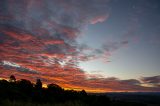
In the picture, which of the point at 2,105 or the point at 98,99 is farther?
the point at 98,99

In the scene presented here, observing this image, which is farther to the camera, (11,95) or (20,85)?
(20,85)

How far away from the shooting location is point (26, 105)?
65.1ft

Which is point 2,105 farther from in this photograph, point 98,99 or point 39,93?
point 98,99

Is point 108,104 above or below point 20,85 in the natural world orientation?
below

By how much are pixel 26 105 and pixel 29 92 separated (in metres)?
13.6

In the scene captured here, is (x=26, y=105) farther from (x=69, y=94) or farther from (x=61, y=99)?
(x=69, y=94)

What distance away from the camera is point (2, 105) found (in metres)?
19.6

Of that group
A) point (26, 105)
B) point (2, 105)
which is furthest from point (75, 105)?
point (2, 105)

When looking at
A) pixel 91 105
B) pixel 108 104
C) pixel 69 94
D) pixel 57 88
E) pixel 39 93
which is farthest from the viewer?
pixel 57 88

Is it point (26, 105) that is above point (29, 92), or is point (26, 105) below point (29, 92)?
below

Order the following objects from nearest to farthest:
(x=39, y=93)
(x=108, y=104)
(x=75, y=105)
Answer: (x=75, y=105)
(x=108, y=104)
(x=39, y=93)

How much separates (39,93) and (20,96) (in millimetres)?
3908

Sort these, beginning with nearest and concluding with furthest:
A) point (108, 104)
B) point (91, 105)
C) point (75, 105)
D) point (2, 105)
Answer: point (2, 105) < point (75, 105) < point (91, 105) < point (108, 104)

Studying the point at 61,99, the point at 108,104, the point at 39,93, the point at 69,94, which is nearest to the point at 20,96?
the point at 39,93
